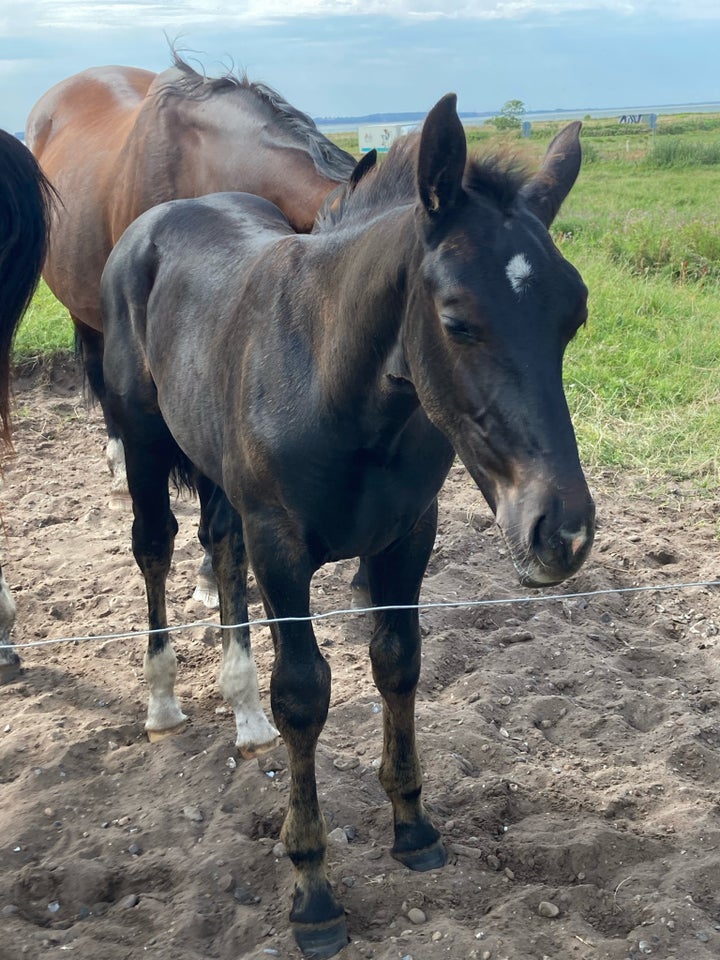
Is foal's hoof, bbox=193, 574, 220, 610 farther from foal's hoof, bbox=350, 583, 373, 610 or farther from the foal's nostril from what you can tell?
the foal's nostril

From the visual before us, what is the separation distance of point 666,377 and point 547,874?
4.85 m

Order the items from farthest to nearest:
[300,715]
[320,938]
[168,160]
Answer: [168,160]
[300,715]
[320,938]

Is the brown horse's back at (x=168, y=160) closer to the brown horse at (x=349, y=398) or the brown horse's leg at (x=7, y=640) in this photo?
the brown horse at (x=349, y=398)

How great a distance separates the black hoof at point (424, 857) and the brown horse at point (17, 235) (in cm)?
150

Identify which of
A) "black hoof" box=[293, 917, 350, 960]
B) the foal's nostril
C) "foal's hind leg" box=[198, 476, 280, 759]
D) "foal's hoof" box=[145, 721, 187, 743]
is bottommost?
"foal's hoof" box=[145, 721, 187, 743]

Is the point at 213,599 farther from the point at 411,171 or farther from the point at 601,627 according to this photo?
the point at 411,171

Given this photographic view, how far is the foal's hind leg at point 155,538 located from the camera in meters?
3.53

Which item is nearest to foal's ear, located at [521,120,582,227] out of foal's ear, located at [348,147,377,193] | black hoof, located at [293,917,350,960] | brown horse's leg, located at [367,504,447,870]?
foal's ear, located at [348,147,377,193]

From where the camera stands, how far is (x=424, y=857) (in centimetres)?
278

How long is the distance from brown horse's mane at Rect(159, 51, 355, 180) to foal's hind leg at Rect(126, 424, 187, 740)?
4.84 feet

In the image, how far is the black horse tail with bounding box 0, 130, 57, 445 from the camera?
11.1ft

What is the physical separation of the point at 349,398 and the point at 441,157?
631mm

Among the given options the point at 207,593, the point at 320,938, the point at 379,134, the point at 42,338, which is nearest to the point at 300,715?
the point at 320,938

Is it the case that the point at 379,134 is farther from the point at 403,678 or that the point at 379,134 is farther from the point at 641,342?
the point at 403,678
